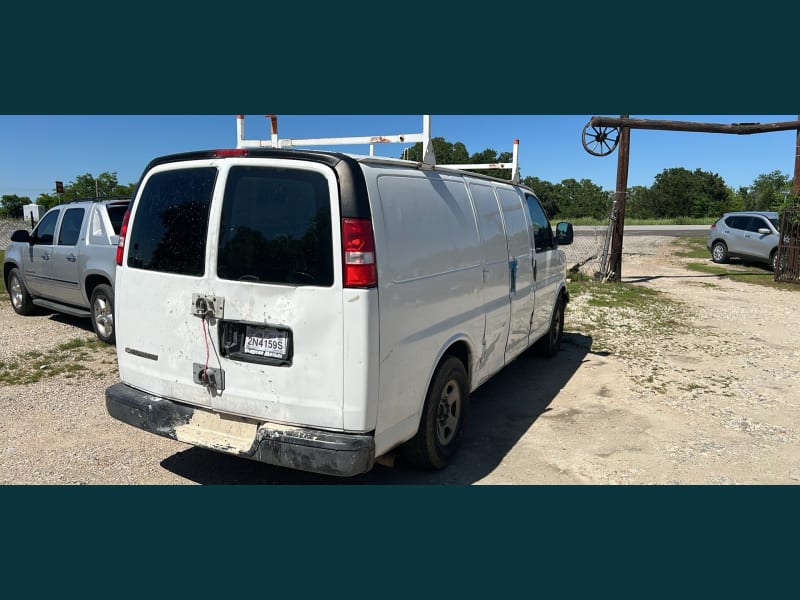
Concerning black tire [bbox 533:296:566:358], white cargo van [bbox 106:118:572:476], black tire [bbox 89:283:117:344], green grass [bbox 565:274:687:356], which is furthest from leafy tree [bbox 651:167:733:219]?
white cargo van [bbox 106:118:572:476]

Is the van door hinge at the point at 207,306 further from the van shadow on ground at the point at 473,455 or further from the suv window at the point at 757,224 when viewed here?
the suv window at the point at 757,224

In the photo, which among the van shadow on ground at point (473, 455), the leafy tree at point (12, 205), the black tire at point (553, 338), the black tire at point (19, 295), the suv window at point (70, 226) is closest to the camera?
the van shadow on ground at point (473, 455)

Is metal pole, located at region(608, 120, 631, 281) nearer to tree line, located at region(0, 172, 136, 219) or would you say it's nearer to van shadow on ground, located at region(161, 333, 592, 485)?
van shadow on ground, located at region(161, 333, 592, 485)

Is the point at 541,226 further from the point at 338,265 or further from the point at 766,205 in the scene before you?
the point at 766,205

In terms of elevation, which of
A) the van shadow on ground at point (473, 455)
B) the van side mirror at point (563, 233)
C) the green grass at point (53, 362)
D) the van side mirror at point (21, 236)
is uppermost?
the van side mirror at point (563, 233)

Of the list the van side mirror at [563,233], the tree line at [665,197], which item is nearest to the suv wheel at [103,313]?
the van side mirror at [563,233]

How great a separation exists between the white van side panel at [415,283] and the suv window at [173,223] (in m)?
1.10

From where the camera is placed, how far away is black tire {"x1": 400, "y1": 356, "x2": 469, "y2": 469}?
393 centimetres

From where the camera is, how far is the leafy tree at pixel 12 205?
4161cm

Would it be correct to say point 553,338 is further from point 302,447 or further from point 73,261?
point 73,261

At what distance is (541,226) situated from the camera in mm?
6508

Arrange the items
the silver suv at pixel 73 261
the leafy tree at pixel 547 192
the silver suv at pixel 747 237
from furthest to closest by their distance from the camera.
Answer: the leafy tree at pixel 547 192, the silver suv at pixel 747 237, the silver suv at pixel 73 261

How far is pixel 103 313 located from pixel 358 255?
18.6 feet

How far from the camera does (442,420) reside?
4223 mm
